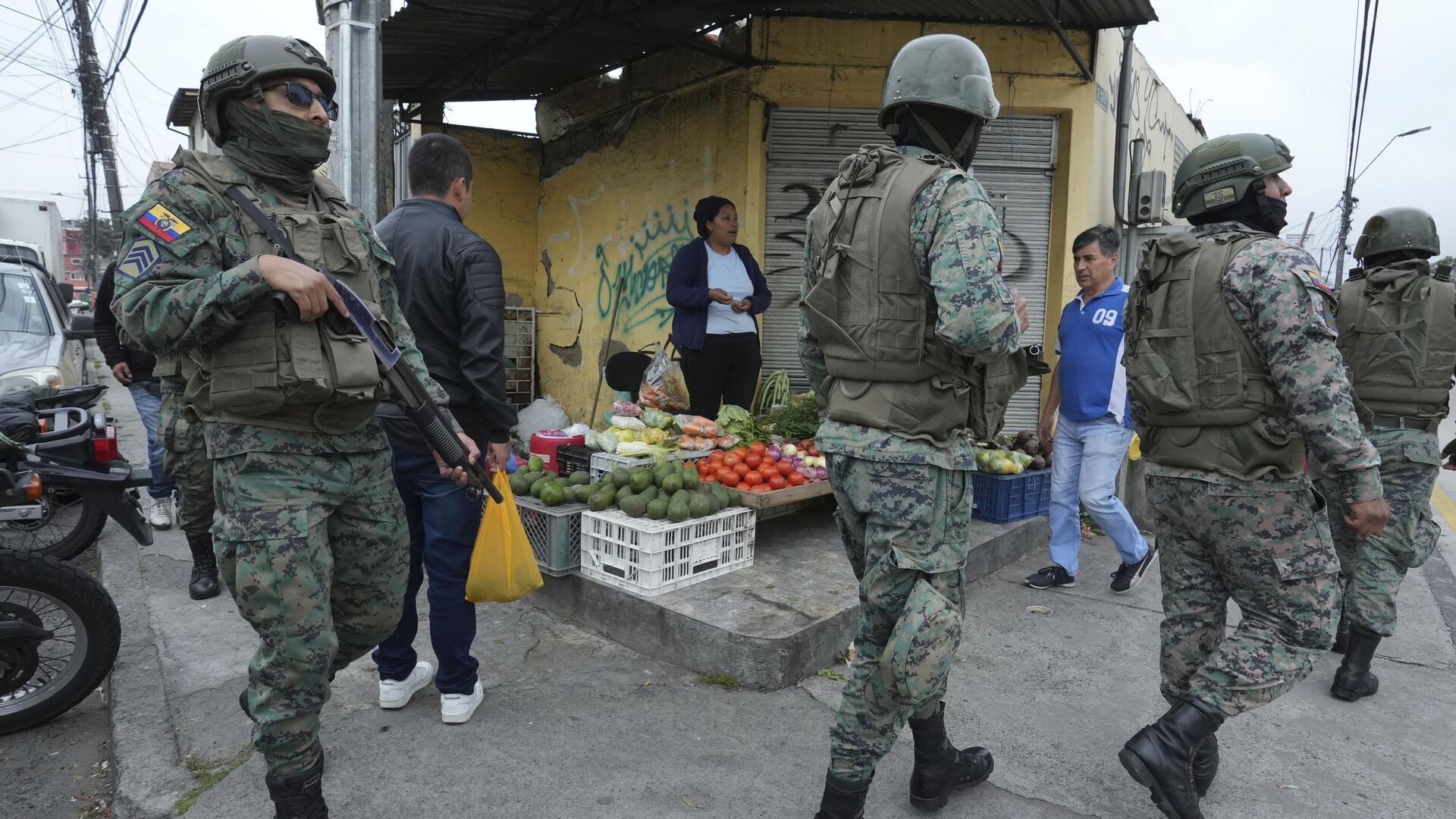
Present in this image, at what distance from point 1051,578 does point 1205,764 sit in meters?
2.21

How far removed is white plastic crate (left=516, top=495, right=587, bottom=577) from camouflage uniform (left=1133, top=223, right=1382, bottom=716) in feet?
8.90

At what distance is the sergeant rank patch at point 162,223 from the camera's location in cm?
203

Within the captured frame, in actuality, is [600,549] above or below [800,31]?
below

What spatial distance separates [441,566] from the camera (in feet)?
10.0

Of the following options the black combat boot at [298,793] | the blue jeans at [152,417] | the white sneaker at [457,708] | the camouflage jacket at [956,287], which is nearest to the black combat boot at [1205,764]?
the camouflage jacket at [956,287]

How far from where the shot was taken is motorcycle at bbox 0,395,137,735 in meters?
3.05

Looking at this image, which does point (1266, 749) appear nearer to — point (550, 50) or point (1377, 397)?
point (1377, 397)

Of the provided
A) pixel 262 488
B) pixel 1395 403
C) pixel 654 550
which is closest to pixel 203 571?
pixel 654 550

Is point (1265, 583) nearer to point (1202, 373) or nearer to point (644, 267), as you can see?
point (1202, 373)

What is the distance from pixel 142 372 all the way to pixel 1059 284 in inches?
263

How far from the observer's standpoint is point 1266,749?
10.2 ft

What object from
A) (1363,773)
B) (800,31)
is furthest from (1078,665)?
(800,31)

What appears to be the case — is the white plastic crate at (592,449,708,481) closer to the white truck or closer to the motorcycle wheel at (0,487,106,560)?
the motorcycle wheel at (0,487,106,560)

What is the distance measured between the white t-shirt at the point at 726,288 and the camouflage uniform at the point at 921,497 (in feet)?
11.0
